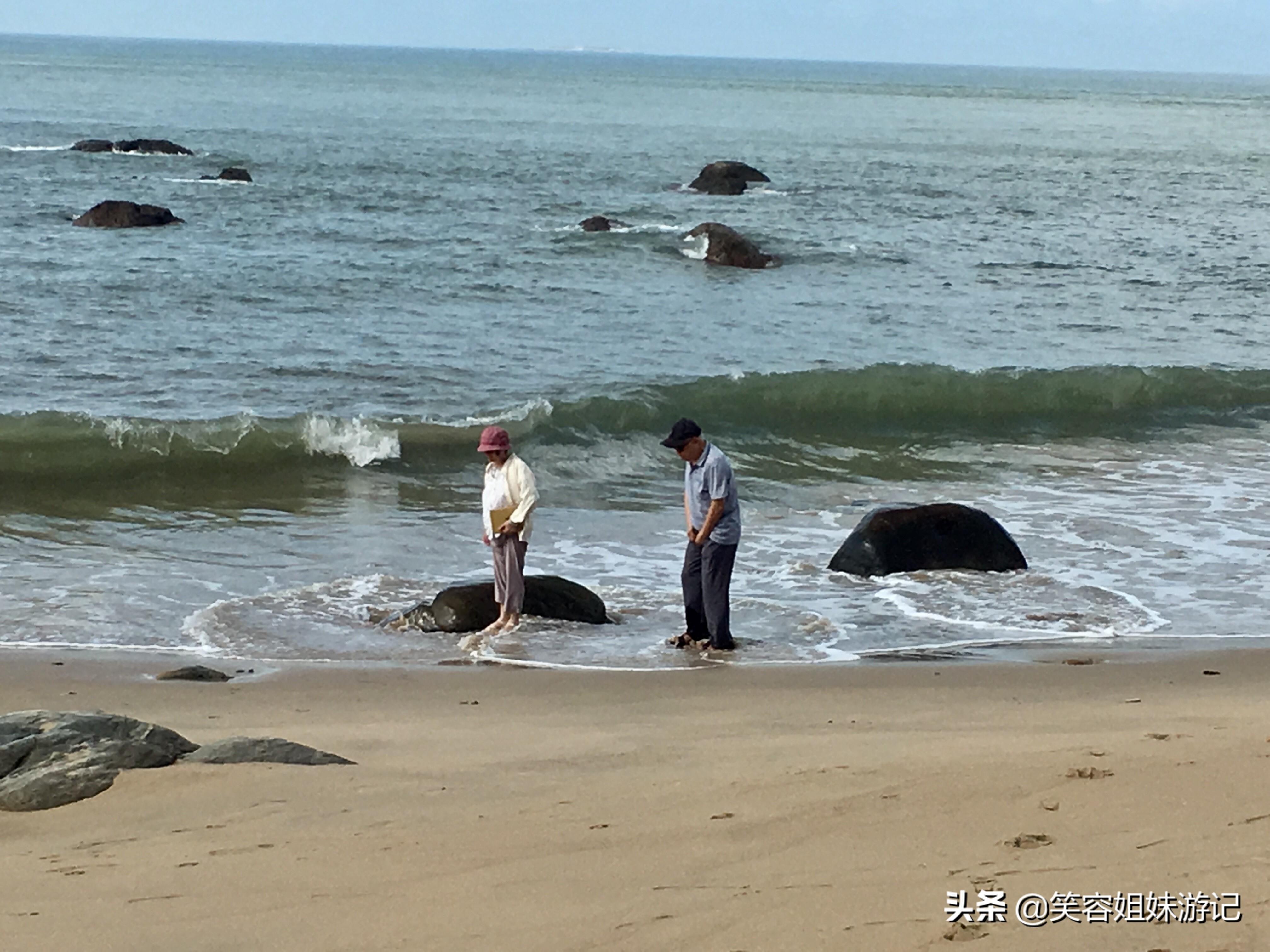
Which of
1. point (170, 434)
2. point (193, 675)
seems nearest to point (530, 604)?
point (193, 675)

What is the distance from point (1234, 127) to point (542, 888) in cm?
10933

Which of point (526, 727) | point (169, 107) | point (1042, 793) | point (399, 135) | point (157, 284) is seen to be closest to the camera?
point (1042, 793)

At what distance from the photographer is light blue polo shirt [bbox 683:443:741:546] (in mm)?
9727

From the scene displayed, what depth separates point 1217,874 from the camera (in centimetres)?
469

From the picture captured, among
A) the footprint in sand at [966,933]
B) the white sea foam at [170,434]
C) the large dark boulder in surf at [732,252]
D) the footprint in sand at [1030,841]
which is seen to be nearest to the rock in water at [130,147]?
the large dark boulder in surf at [732,252]

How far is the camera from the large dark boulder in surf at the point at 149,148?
52781 mm

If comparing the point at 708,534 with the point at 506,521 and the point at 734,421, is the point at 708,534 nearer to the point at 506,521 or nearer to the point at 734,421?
the point at 506,521

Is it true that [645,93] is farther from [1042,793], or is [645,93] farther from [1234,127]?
[1042,793]

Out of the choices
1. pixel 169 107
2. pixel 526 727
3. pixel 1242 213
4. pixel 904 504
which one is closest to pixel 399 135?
pixel 169 107

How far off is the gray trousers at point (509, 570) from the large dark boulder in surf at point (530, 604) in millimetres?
164

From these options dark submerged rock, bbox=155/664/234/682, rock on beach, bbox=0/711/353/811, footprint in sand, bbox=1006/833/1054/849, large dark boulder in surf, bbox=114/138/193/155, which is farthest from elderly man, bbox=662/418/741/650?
large dark boulder in surf, bbox=114/138/193/155

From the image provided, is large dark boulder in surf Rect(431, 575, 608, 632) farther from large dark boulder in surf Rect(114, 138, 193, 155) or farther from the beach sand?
large dark boulder in surf Rect(114, 138, 193, 155)

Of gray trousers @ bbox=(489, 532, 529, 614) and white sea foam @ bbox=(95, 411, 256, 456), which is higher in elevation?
gray trousers @ bbox=(489, 532, 529, 614)

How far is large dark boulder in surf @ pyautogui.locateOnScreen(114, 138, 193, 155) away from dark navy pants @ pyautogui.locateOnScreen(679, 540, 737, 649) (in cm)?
4702
